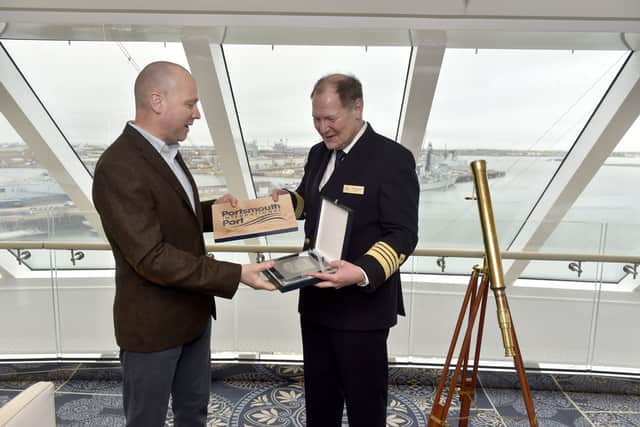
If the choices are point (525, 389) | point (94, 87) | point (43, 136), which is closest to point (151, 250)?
point (525, 389)

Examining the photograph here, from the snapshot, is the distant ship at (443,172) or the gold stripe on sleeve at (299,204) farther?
the distant ship at (443,172)

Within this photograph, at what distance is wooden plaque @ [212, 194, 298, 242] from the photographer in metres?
1.97

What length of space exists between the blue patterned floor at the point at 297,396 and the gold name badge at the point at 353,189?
1632mm

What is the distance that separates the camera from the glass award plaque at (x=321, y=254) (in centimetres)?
161

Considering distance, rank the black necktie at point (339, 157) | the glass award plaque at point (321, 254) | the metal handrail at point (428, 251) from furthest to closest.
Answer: the metal handrail at point (428, 251) → the black necktie at point (339, 157) → the glass award plaque at point (321, 254)

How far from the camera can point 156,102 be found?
5.10ft

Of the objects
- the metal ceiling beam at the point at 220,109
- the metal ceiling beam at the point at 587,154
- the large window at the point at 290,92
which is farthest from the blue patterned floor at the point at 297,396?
the large window at the point at 290,92

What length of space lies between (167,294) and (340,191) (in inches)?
28.5

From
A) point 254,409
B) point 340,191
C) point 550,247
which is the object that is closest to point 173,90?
point 340,191

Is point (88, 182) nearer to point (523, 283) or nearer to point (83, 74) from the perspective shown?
point (83, 74)

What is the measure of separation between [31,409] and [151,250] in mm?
519

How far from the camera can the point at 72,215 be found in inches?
141

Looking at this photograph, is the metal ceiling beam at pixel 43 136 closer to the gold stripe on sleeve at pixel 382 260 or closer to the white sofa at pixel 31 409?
the white sofa at pixel 31 409

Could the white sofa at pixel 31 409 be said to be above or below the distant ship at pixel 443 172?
below
